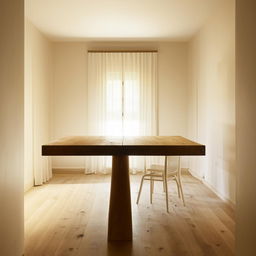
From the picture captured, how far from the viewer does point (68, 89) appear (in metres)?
5.87

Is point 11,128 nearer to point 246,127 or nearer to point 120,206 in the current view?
Result: point 120,206

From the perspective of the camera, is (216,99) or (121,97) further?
(121,97)

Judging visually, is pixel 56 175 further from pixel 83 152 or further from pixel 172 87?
pixel 83 152

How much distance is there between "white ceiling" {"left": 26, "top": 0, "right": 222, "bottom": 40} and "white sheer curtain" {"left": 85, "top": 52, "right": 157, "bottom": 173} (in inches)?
19.7

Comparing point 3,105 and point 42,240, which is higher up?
point 3,105

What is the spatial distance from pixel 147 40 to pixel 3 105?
4.41 m

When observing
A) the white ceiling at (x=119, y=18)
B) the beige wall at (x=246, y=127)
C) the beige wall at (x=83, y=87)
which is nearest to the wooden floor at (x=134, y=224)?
the beige wall at (x=246, y=127)

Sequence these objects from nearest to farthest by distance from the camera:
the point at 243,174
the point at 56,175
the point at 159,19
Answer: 1. the point at 243,174
2. the point at 159,19
3. the point at 56,175

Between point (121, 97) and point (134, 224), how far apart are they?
3.26 metres

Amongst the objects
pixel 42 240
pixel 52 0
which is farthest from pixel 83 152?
pixel 52 0

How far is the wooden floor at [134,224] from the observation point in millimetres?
2342

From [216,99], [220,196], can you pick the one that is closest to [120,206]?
[220,196]

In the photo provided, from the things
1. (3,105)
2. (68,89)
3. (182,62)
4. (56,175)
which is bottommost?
(56,175)

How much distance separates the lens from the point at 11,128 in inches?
75.7
